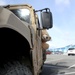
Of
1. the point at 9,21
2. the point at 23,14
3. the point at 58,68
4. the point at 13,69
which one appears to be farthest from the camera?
the point at 58,68

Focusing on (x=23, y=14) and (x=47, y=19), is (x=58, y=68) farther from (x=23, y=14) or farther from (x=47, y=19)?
(x=47, y=19)

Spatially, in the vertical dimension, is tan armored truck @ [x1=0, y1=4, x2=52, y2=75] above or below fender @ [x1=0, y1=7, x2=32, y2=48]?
below

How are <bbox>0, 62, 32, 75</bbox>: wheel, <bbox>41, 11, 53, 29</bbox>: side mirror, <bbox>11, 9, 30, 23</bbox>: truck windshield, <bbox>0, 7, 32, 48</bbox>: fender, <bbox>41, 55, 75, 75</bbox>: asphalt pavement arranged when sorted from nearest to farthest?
<bbox>0, 7, 32, 48</bbox>: fender < <bbox>0, 62, 32, 75</bbox>: wheel < <bbox>41, 11, 53, 29</bbox>: side mirror < <bbox>11, 9, 30, 23</bbox>: truck windshield < <bbox>41, 55, 75, 75</bbox>: asphalt pavement

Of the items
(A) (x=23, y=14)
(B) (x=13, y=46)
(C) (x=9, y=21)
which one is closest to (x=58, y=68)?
(A) (x=23, y=14)

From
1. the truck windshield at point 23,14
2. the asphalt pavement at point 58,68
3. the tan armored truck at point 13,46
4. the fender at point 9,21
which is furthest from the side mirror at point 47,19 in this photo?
the asphalt pavement at point 58,68

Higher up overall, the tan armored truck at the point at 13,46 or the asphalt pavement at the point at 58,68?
the tan armored truck at the point at 13,46

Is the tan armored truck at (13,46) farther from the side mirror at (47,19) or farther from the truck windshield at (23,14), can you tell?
the truck windshield at (23,14)

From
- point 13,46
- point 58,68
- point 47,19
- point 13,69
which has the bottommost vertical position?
point 58,68

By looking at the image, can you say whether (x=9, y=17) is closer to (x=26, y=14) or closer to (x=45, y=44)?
(x=26, y=14)

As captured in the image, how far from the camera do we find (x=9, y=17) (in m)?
3.57

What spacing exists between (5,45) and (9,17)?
633mm

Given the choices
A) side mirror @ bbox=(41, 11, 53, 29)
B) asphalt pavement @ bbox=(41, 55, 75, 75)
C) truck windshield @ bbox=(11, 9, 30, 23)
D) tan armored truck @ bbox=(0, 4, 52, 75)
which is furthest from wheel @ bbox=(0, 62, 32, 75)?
asphalt pavement @ bbox=(41, 55, 75, 75)

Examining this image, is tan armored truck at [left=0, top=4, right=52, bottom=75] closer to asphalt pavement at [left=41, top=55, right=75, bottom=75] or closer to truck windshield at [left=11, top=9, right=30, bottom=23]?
truck windshield at [left=11, top=9, right=30, bottom=23]

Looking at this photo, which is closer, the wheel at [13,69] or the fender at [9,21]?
the fender at [9,21]
